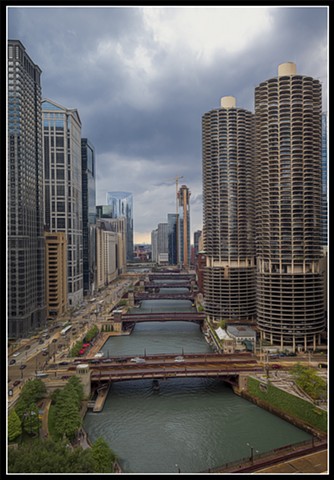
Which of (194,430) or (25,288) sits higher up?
(25,288)

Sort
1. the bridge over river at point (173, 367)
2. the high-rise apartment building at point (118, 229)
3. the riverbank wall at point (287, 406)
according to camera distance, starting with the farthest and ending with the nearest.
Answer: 1. the high-rise apartment building at point (118, 229)
2. the bridge over river at point (173, 367)
3. the riverbank wall at point (287, 406)

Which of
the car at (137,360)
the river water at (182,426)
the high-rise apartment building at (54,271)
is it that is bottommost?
the river water at (182,426)

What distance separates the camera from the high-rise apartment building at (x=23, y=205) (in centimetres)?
4884

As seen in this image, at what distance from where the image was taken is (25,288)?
163 ft

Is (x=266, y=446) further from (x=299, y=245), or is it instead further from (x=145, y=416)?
(x=299, y=245)

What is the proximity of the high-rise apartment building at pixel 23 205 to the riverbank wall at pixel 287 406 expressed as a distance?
30.5 meters

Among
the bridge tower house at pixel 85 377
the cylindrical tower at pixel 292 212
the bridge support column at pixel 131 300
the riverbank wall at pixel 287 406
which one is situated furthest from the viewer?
the bridge support column at pixel 131 300

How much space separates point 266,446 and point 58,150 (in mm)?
66237

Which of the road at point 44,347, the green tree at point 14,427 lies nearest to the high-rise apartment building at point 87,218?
the road at point 44,347

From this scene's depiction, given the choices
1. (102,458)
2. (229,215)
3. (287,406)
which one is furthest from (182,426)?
(229,215)

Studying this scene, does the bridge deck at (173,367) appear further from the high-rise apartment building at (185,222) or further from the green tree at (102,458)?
the high-rise apartment building at (185,222)

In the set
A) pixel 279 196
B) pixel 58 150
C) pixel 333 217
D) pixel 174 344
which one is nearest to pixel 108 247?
pixel 58 150

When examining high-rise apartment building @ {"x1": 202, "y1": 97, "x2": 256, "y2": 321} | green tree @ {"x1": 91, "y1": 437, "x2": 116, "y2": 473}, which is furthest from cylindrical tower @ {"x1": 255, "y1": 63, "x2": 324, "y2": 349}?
green tree @ {"x1": 91, "y1": 437, "x2": 116, "y2": 473}

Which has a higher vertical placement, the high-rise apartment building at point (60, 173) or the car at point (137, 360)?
the high-rise apartment building at point (60, 173)
